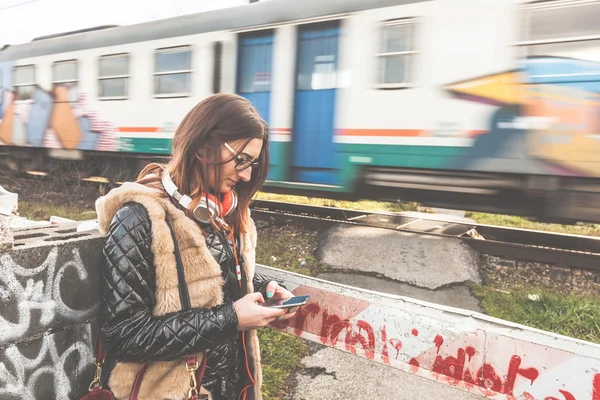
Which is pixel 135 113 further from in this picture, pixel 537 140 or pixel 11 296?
pixel 11 296

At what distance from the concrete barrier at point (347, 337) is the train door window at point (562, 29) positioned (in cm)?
472

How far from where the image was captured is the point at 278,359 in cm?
341

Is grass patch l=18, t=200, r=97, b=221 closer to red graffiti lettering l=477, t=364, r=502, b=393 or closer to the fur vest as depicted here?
the fur vest

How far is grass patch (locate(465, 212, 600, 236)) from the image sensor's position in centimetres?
778

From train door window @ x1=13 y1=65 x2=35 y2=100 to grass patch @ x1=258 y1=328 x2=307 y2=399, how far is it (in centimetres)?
1056

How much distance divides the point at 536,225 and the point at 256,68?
217 inches

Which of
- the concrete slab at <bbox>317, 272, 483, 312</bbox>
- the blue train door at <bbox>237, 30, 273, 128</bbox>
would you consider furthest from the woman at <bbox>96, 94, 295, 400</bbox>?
the blue train door at <bbox>237, 30, 273, 128</bbox>

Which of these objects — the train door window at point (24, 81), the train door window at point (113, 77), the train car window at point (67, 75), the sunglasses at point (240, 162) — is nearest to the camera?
the sunglasses at point (240, 162)

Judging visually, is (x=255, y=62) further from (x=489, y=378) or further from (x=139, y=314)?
(x=489, y=378)

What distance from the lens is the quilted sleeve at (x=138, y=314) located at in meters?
1.49

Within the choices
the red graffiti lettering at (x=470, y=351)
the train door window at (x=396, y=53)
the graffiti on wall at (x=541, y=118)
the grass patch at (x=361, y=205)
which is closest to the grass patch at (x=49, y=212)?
the grass patch at (x=361, y=205)

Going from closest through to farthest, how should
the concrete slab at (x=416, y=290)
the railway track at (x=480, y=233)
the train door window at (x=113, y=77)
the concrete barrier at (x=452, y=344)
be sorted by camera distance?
the concrete barrier at (x=452, y=344), the concrete slab at (x=416, y=290), the railway track at (x=480, y=233), the train door window at (x=113, y=77)

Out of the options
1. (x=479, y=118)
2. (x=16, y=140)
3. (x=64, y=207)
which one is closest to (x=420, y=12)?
(x=479, y=118)

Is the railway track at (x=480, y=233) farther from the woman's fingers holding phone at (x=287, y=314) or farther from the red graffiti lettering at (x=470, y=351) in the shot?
the woman's fingers holding phone at (x=287, y=314)
